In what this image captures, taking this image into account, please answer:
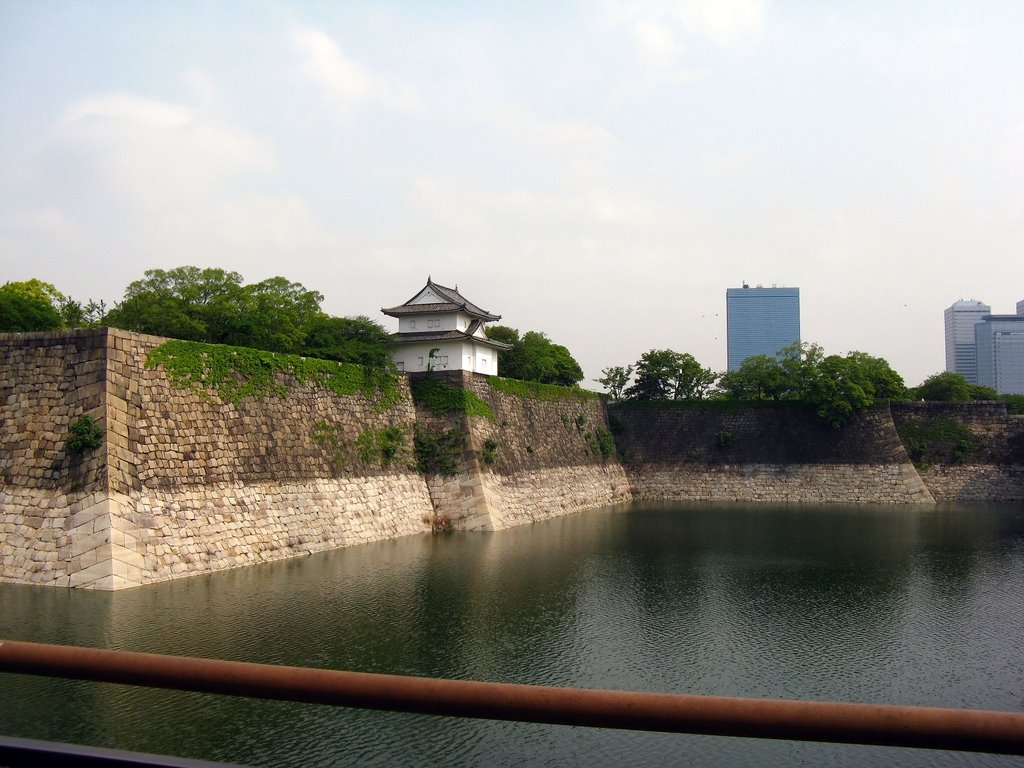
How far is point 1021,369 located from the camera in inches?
5423

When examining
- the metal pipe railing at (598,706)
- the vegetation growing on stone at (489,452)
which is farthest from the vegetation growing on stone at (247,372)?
the metal pipe railing at (598,706)

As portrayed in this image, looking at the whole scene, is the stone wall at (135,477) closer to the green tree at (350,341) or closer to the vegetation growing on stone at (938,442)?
the green tree at (350,341)

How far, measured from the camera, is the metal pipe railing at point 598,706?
162 cm

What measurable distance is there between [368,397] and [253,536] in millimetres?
7761

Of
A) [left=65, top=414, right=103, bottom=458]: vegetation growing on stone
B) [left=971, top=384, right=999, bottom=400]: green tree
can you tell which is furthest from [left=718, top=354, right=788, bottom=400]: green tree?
[left=65, top=414, right=103, bottom=458]: vegetation growing on stone

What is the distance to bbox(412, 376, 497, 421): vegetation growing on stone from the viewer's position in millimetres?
27922

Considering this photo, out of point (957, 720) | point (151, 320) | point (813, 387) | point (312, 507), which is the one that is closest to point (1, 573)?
point (312, 507)

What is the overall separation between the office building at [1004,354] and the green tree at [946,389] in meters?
95.9

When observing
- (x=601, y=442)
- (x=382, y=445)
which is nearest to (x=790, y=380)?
(x=601, y=442)

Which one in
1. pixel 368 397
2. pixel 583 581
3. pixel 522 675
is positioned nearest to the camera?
pixel 522 675

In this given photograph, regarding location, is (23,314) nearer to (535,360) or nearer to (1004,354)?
(535,360)

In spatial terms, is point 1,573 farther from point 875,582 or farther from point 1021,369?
point 1021,369

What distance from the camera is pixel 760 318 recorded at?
188375 mm

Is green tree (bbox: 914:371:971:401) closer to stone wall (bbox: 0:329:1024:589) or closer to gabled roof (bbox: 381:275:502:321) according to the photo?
stone wall (bbox: 0:329:1024:589)
